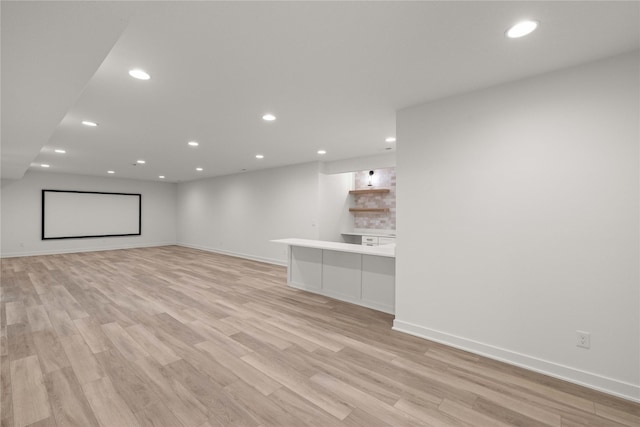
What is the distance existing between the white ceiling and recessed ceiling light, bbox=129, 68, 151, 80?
50mm

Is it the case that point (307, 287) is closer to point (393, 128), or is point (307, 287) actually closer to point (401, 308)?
point (401, 308)

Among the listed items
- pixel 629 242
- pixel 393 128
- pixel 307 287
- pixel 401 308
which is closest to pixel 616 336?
pixel 629 242

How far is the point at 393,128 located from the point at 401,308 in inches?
96.9

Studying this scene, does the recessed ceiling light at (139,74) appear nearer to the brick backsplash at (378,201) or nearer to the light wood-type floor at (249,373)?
the light wood-type floor at (249,373)

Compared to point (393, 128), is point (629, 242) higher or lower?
lower

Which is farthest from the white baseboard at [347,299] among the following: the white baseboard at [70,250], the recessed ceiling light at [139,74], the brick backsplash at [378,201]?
the white baseboard at [70,250]

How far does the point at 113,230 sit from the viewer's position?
9773 millimetres

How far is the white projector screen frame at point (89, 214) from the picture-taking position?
8602 millimetres

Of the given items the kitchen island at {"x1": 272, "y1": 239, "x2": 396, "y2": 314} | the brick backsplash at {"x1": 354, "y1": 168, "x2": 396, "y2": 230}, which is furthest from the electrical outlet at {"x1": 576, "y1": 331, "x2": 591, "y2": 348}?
the brick backsplash at {"x1": 354, "y1": 168, "x2": 396, "y2": 230}

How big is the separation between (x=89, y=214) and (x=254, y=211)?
6.07 metres

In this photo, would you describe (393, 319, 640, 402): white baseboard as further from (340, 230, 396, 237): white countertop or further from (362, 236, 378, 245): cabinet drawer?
(340, 230, 396, 237): white countertop

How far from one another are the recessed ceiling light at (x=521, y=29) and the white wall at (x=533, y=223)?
2.49 feet

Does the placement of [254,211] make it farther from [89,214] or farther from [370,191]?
[89,214]

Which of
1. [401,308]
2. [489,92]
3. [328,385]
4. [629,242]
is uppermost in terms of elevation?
[489,92]
